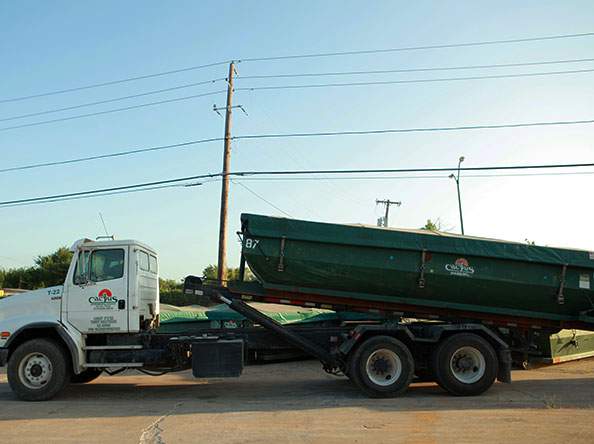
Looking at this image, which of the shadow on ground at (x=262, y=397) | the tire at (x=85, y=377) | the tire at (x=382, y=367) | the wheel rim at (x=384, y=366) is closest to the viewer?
the shadow on ground at (x=262, y=397)

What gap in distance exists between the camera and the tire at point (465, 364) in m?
10.1

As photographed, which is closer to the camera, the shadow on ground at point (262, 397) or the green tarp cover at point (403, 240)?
the shadow on ground at point (262, 397)

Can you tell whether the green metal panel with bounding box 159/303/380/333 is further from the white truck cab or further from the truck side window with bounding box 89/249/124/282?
the truck side window with bounding box 89/249/124/282

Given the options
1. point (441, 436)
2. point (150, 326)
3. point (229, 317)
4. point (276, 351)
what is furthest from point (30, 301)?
point (441, 436)

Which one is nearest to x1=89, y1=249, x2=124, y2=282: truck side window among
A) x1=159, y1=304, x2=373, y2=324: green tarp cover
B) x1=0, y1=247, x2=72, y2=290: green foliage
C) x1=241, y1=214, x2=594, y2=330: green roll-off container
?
x1=241, y1=214, x2=594, y2=330: green roll-off container

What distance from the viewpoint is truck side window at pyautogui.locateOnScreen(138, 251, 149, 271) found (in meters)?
10.5

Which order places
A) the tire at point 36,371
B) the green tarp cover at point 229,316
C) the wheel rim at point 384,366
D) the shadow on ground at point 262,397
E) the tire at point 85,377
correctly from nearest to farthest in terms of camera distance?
the shadow on ground at point 262,397 → the tire at point 36,371 → the wheel rim at point 384,366 → the tire at point 85,377 → the green tarp cover at point 229,316

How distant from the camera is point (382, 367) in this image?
32.9 ft

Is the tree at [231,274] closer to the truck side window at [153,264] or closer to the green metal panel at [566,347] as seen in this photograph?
the truck side window at [153,264]

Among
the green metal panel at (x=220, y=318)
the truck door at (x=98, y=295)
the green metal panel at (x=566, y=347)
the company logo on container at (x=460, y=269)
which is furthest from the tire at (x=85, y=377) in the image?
the green metal panel at (x=566, y=347)

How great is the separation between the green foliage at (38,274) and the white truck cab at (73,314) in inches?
1236

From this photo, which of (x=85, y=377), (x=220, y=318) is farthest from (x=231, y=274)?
(x=85, y=377)

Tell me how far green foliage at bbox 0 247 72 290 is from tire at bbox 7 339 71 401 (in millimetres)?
31608

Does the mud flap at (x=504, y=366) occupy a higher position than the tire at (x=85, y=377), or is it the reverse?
the mud flap at (x=504, y=366)
